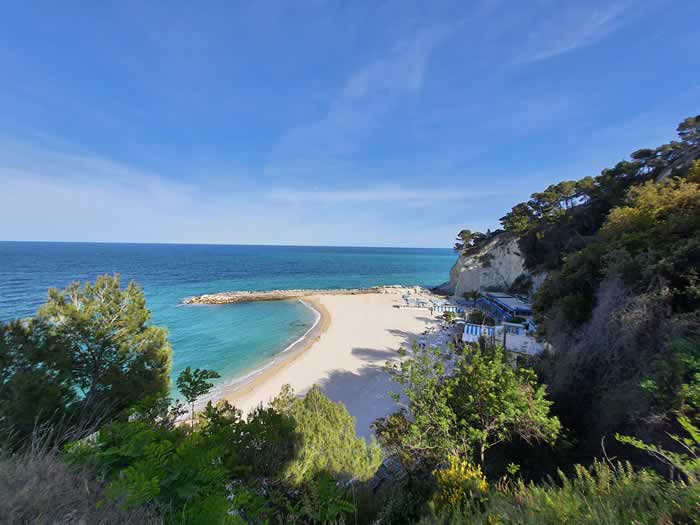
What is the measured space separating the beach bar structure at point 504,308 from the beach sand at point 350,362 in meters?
4.85

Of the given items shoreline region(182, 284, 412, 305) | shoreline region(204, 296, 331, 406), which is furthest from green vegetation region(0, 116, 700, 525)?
shoreline region(182, 284, 412, 305)

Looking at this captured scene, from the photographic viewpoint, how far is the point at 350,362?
1656 cm

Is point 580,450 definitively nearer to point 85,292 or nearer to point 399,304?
point 85,292

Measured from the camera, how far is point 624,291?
6.72 metres

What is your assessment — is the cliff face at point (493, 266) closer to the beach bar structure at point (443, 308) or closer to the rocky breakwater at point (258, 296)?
the beach bar structure at point (443, 308)

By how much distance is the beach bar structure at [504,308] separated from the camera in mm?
19141

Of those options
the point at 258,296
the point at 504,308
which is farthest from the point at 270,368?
the point at 258,296

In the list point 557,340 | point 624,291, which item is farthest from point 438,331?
point 624,291

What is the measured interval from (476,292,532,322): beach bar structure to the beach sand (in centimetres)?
485

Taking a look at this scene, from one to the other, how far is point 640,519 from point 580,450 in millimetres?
4195

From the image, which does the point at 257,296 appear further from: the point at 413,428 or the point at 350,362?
the point at 413,428

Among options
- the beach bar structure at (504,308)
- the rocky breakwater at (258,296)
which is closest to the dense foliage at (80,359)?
the beach bar structure at (504,308)

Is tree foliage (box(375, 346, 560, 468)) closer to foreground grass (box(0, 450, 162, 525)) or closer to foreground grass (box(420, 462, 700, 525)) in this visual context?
foreground grass (box(420, 462, 700, 525))

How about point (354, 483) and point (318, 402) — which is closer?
point (354, 483)
